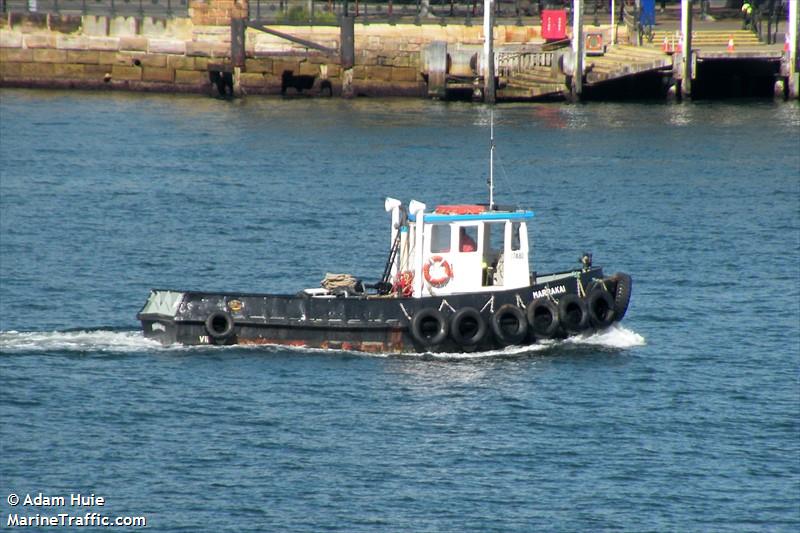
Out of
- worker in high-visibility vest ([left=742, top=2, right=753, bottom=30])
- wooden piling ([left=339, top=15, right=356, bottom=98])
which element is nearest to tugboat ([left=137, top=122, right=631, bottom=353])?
wooden piling ([left=339, top=15, right=356, bottom=98])

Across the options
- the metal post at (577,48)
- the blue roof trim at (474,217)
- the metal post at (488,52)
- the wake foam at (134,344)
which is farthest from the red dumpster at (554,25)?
the blue roof trim at (474,217)

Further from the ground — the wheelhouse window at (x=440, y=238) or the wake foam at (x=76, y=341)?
the wheelhouse window at (x=440, y=238)

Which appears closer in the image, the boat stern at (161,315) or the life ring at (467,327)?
the life ring at (467,327)

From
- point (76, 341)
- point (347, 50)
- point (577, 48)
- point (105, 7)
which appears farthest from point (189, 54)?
point (76, 341)

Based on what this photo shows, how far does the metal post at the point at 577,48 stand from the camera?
6692 cm

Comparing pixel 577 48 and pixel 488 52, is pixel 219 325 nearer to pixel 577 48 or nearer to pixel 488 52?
pixel 488 52

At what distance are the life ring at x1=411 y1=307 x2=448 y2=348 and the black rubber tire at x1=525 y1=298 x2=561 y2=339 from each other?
1714 millimetres

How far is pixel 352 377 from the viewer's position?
99.3 feet

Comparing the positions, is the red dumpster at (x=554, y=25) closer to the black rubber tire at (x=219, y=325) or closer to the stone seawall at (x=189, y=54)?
the stone seawall at (x=189, y=54)

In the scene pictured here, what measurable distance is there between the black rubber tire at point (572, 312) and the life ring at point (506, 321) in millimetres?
803

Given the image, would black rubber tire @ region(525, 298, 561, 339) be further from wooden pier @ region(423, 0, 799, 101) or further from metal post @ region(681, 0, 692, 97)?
metal post @ region(681, 0, 692, 97)

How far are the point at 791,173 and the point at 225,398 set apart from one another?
30.8 metres

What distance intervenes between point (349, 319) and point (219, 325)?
261 cm

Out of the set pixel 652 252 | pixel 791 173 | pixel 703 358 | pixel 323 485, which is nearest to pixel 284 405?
pixel 323 485
